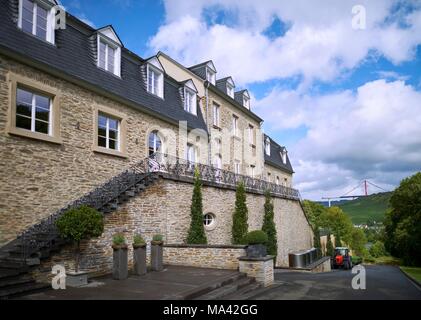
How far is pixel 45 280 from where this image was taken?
8055 millimetres

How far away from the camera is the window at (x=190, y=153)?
715 inches

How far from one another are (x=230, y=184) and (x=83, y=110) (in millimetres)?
8948

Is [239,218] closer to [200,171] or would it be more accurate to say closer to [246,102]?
A: [200,171]

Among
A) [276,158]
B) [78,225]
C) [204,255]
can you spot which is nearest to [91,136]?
[78,225]

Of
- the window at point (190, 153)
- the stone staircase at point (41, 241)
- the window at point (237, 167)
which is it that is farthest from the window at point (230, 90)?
the stone staircase at point (41, 241)

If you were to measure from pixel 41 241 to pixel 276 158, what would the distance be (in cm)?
2687

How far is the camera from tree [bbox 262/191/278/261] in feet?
67.2

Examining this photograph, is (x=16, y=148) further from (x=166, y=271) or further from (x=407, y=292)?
(x=407, y=292)

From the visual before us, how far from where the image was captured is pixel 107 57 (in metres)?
13.6

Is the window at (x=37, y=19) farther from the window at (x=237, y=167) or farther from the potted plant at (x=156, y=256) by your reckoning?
the window at (x=237, y=167)

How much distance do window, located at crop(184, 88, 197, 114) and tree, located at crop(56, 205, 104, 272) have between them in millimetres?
11019

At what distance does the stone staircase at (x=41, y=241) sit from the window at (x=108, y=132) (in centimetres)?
131

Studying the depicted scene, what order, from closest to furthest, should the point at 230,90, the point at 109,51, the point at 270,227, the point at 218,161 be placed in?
the point at 109,51, the point at 270,227, the point at 218,161, the point at 230,90

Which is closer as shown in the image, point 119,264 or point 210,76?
point 119,264
